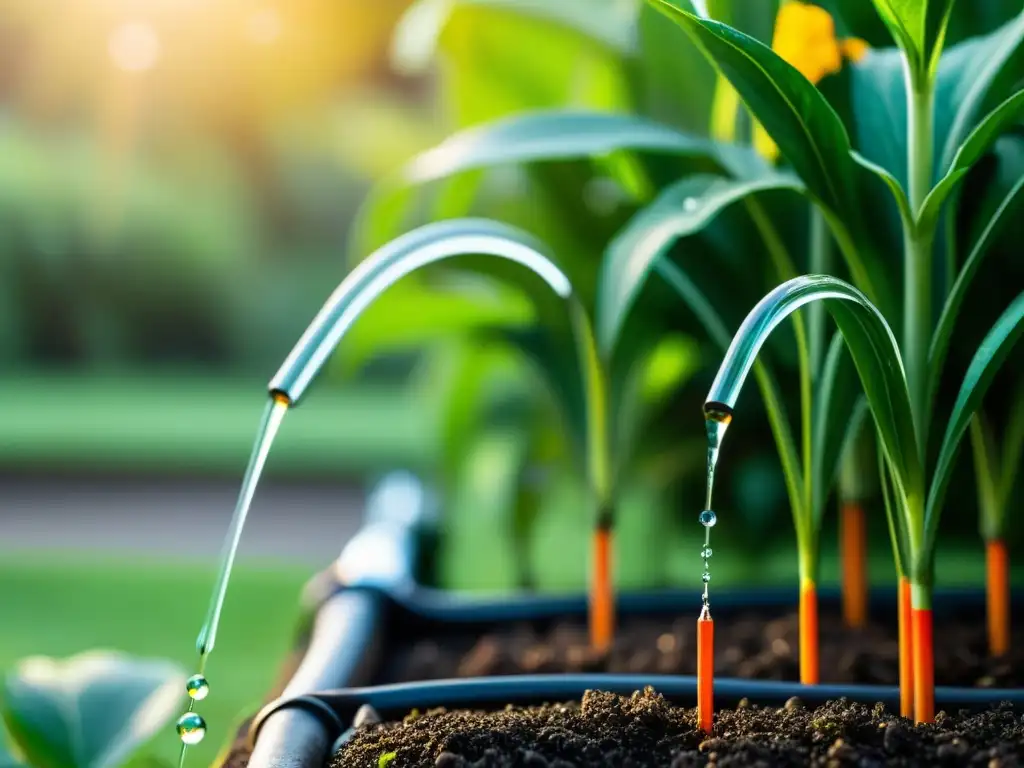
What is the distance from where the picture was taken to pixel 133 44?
2.68 metres

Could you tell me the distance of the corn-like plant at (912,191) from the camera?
47 cm

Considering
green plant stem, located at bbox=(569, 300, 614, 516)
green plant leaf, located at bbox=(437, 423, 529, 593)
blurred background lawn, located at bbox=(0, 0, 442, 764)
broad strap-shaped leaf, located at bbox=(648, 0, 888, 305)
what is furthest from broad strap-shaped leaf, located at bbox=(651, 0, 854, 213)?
blurred background lawn, located at bbox=(0, 0, 442, 764)

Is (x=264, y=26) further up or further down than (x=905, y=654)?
further up

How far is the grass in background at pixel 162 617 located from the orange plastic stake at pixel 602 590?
0.30m

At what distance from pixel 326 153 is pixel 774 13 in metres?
3.27

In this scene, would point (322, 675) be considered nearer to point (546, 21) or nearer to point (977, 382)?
point (977, 382)

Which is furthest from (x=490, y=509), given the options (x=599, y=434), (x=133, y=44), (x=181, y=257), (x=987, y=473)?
(x=181, y=257)

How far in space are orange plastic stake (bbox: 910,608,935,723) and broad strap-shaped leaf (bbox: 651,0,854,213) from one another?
21 cm

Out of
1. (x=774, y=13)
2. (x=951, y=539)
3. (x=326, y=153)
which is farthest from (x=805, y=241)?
(x=326, y=153)

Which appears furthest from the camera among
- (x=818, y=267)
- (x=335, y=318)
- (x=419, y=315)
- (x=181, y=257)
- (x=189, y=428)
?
(x=181, y=257)

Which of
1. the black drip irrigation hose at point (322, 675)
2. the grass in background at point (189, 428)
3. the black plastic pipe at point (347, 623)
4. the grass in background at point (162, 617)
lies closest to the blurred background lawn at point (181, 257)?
the grass in background at point (189, 428)

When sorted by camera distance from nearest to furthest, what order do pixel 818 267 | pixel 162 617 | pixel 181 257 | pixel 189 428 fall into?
pixel 818 267
pixel 162 617
pixel 189 428
pixel 181 257

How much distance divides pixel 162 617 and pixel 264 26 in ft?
7.08

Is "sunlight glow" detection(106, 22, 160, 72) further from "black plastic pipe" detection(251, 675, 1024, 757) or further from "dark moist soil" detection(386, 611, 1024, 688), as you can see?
"black plastic pipe" detection(251, 675, 1024, 757)
